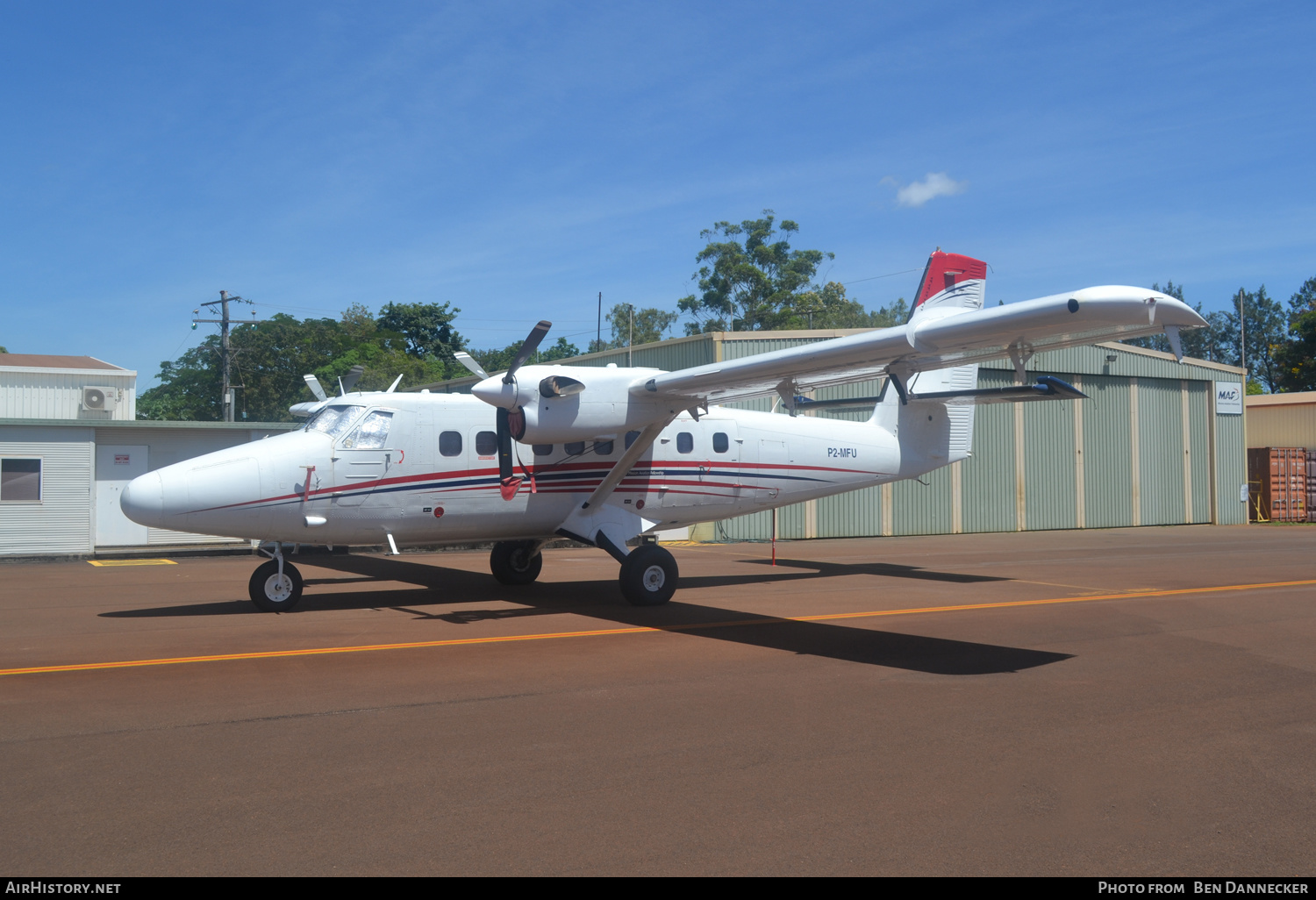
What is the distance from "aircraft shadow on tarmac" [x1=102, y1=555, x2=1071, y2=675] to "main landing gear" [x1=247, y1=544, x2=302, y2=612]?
A: 203mm

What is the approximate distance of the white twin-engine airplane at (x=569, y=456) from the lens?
11.2 metres

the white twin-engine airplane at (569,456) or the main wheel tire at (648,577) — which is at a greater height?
the white twin-engine airplane at (569,456)

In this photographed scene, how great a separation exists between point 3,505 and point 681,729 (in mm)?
20661

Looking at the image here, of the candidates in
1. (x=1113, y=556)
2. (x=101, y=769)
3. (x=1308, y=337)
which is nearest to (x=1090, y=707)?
(x=101, y=769)

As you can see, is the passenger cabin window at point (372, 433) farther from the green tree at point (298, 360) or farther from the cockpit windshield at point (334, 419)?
the green tree at point (298, 360)

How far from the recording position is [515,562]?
50.3ft

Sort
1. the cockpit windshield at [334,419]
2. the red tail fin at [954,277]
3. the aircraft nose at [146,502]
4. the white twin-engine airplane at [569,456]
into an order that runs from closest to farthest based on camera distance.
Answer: the white twin-engine airplane at [569,456] → the aircraft nose at [146,502] → the cockpit windshield at [334,419] → the red tail fin at [954,277]

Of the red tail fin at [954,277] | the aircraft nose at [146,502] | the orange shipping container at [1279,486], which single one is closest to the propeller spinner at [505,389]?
the aircraft nose at [146,502]

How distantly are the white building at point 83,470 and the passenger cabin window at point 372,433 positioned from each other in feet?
35.7

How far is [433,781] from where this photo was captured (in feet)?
17.8

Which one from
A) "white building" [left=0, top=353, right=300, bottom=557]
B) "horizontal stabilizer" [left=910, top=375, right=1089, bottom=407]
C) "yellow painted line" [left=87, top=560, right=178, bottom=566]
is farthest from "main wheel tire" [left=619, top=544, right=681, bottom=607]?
"white building" [left=0, top=353, right=300, bottom=557]

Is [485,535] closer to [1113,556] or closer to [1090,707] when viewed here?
[1090,707]

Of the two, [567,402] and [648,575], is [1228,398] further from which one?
[567,402]

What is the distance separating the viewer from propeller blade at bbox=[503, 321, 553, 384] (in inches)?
460
